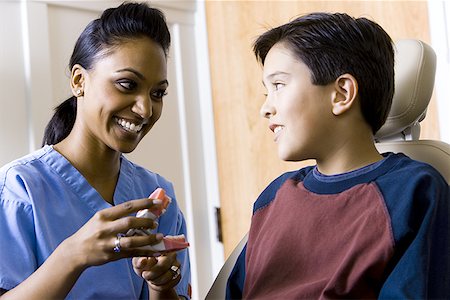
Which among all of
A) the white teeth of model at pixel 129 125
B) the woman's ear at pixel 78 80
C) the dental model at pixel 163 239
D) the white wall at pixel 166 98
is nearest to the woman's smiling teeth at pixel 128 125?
the white teeth of model at pixel 129 125

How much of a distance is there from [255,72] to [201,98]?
0.84ft

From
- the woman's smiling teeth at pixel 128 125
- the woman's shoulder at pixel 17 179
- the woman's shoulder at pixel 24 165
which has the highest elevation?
the woman's smiling teeth at pixel 128 125

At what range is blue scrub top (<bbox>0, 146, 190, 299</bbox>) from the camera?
1.25m

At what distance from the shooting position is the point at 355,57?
1.23 m

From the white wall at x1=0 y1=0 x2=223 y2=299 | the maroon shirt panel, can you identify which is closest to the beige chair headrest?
the maroon shirt panel

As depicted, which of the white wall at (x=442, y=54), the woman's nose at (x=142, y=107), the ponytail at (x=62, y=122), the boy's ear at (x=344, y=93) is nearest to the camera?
the boy's ear at (x=344, y=93)

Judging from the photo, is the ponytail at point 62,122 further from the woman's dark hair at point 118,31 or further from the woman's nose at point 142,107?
the woman's nose at point 142,107

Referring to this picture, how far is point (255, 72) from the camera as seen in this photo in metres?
2.28

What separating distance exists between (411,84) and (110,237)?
61 centimetres

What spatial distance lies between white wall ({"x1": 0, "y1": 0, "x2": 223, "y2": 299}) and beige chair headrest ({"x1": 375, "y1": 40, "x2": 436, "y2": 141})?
3.53ft

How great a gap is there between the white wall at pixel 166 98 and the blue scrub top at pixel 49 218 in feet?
Answer: 2.02

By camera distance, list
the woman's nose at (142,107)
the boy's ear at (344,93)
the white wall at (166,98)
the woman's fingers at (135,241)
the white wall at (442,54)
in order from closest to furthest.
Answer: the woman's fingers at (135,241)
the boy's ear at (344,93)
the woman's nose at (142,107)
the white wall at (442,54)
the white wall at (166,98)

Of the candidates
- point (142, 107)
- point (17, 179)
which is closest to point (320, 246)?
point (142, 107)

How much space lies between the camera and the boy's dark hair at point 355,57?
4.04ft
